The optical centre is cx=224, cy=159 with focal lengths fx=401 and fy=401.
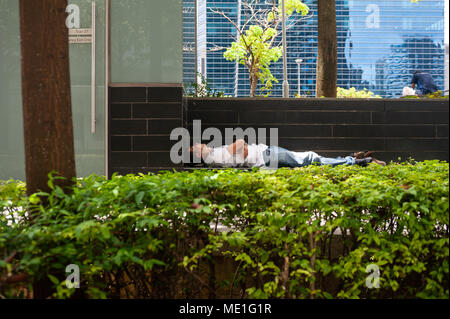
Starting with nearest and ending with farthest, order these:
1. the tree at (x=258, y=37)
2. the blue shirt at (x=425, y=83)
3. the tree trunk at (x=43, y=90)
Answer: the tree trunk at (x=43, y=90)
the blue shirt at (x=425, y=83)
the tree at (x=258, y=37)

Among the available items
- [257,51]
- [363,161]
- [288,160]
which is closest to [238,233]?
[288,160]

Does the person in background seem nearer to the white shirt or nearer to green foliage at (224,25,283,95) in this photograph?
→ the white shirt

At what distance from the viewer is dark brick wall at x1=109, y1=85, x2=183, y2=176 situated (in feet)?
19.0

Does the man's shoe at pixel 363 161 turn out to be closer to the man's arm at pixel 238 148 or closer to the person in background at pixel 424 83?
the man's arm at pixel 238 148

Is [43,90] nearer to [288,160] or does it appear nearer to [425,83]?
[288,160]

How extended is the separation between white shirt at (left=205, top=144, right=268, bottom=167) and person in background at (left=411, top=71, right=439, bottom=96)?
15.6 feet

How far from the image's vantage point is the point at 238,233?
2023 millimetres

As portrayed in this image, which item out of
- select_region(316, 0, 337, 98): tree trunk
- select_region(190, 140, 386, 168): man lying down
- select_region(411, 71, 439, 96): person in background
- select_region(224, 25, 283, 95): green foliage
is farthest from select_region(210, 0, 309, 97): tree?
select_region(190, 140, 386, 168): man lying down

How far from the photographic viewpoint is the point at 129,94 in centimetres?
582

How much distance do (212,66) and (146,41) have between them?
34.9 metres

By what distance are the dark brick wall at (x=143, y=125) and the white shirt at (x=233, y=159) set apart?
0.64 m

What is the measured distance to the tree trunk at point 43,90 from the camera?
207cm

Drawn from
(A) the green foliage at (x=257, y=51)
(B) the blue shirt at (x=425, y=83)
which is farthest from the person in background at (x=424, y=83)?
(A) the green foliage at (x=257, y=51)

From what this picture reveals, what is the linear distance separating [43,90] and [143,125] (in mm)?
3753
